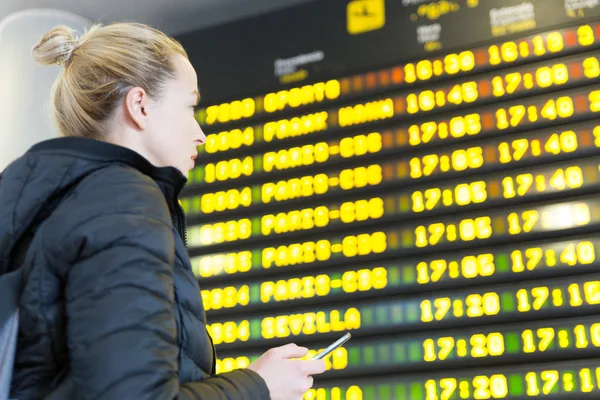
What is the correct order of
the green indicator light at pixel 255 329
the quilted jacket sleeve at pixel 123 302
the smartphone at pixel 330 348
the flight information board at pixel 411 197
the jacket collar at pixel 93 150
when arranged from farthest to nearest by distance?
the green indicator light at pixel 255 329 → the flight information board at pixel 411 197 → the smartphone at pixel 330 348 → the jacket collar at pixel 93 150 → the quilted jacket sleeve at pixel 123 302

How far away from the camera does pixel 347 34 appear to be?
2.30m

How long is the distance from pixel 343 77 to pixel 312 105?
12cm

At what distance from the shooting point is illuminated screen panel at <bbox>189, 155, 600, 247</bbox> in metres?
1.92

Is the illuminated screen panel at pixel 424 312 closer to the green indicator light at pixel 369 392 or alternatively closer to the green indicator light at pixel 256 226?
the green indicator light at pixel 369 392

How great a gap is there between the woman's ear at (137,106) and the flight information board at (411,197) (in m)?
1.18

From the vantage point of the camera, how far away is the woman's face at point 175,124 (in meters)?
0.96

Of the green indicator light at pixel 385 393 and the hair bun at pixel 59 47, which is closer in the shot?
the hair bun at pixel 59 47

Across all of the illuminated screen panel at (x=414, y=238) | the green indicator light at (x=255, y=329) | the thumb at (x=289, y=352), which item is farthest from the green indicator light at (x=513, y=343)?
the thumb at (x=289, y=352)

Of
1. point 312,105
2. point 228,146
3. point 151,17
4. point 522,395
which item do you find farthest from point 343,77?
point 522,395

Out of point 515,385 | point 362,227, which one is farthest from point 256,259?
point 515,385

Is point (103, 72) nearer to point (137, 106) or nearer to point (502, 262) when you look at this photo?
point (137, 106)

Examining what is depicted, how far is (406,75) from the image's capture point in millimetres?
2182

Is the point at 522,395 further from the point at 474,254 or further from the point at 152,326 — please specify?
the point at 152,326

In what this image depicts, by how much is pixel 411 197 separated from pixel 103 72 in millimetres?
1245
